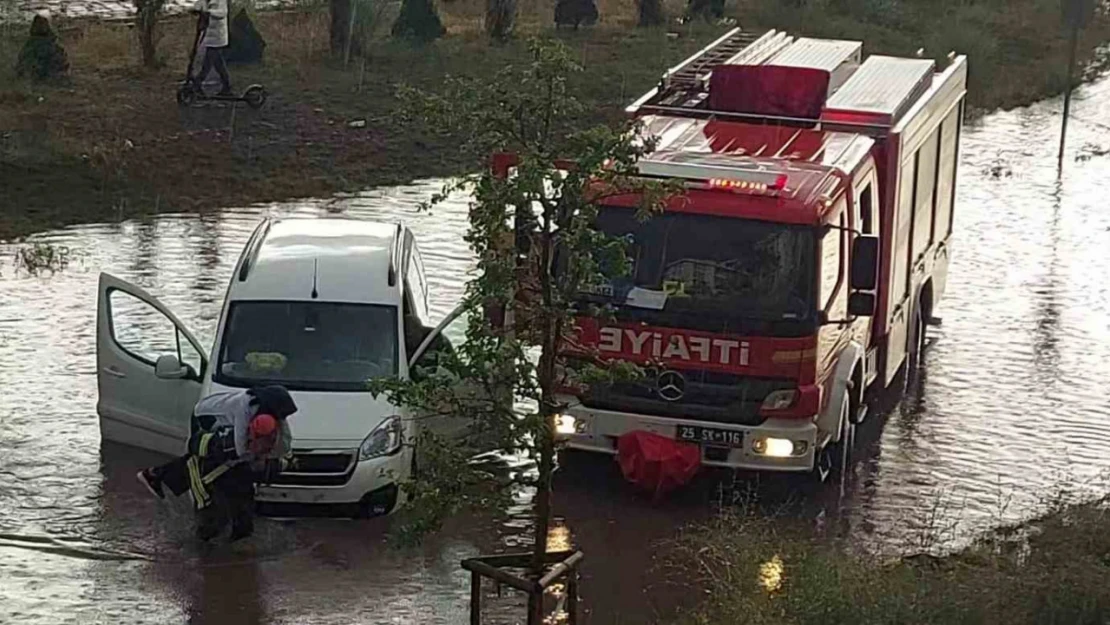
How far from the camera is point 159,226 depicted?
2191cm

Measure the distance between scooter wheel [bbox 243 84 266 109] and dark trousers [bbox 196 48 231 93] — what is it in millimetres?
299

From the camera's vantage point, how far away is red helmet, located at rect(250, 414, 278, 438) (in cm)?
A: 1167

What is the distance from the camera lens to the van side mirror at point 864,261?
43.4ft

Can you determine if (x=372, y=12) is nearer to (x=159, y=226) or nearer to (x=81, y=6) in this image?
(x=81, y=6)

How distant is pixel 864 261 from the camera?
13258 millimetres

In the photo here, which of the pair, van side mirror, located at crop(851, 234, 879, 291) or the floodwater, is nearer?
the floodwater

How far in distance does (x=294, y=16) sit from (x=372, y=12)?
3172 mm

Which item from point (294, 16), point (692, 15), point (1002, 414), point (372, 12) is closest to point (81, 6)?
point (294, 16)

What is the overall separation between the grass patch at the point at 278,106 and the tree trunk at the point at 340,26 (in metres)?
0.36

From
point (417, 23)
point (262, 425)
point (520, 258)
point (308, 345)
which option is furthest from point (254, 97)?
point (520, 258)

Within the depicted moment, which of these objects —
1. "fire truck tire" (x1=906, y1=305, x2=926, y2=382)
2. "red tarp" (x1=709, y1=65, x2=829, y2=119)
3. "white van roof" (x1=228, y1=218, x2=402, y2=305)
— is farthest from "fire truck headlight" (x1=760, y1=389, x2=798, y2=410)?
"fire truck tire" (x1=906, y1=305, x2=926, y2=382)

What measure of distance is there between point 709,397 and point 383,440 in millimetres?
2228

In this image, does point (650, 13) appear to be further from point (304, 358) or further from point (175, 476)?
point (175, 476)

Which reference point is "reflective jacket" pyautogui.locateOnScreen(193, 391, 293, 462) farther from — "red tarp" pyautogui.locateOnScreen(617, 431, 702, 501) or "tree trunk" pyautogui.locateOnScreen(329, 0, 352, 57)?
"tree trunk" pyautogui.locateOnScreen(329, 0, 352, 57)
